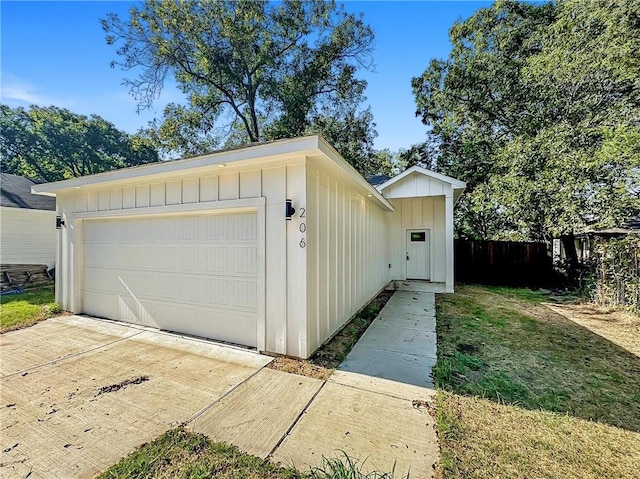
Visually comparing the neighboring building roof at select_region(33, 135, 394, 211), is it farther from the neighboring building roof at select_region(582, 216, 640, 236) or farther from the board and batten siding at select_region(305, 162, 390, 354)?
the neighboring building roof at select_region(582, 216, 640, 236)

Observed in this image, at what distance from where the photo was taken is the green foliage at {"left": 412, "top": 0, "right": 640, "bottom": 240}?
26.1 feet

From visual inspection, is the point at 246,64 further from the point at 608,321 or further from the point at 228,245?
the point at 608,321

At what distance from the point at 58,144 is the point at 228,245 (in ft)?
73.8

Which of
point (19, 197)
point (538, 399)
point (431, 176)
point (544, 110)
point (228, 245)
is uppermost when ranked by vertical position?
point (544, 110)

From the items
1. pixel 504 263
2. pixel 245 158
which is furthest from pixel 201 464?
pixel 504 263

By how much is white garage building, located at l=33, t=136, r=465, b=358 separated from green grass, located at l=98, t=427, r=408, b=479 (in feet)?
5.69

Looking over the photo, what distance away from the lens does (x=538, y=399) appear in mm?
2943

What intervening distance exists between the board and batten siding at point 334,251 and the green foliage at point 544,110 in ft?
21.8

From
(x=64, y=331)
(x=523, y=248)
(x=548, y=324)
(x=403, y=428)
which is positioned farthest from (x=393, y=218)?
(x=64, y=331)

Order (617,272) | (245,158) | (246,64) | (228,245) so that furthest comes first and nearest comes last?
1. (246,64)
2. (617,272)
3. (228,245)
4. (245,158)

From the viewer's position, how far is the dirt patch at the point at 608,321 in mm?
4734

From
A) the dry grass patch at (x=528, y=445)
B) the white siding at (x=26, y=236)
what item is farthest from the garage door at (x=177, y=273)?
the white siding at (x=26, y=236)

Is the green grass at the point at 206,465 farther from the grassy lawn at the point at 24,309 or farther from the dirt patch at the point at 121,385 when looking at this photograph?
the grassy lawn at the point at 24,309

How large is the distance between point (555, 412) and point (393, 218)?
319 inches
